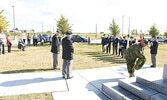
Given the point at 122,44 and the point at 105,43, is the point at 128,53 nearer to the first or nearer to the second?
the point at 122,44

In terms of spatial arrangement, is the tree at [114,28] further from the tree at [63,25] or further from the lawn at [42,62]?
the lawn at [42,62]

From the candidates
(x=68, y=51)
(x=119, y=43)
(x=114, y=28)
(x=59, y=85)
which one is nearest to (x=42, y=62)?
(x=68, y=51)

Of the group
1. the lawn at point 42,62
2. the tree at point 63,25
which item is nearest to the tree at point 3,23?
the tree at point 63,25

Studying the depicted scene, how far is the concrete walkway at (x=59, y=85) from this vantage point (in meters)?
3.96

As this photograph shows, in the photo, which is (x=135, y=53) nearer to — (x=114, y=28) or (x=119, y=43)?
(x=119, y=43)

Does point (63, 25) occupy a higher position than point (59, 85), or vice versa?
point (63, 25)

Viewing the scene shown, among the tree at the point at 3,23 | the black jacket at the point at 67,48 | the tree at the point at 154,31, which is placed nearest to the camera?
the black jacket at the point at 67,48

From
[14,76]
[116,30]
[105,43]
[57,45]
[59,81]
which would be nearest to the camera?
[59,81]

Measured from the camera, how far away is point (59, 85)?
15.2 feet

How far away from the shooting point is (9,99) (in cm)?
367

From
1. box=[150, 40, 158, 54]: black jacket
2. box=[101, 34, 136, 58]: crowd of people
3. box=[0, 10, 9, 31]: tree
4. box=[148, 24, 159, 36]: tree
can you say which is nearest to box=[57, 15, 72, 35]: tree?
box=[0, 10, 9, 31]: tree

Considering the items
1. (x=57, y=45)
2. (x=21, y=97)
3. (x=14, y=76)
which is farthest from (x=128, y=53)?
(x=14, y=76)

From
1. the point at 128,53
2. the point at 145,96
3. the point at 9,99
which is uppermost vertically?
the point at 128,53

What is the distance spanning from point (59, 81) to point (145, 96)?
2.93 m
